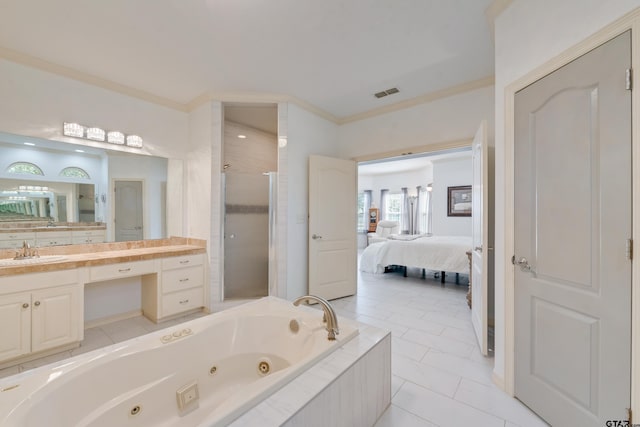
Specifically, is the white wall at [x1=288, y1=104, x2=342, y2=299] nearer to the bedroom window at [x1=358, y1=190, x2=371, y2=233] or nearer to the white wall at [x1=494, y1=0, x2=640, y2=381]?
the white wall at [x1=494, y1=0, x2=640, y2=381]

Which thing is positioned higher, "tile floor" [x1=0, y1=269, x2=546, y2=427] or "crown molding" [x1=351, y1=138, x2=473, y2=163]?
"crown molding" [x1=351, y1=138, x2=473, y2=163]

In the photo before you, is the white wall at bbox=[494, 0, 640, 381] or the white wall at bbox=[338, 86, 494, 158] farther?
the white wall at bbox=[338, 86, 494, 158]

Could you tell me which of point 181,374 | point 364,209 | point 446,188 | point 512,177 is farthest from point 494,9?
point 364,209

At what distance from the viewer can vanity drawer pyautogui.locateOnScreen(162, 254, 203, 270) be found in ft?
9.55

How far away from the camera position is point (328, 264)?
3.68 meters

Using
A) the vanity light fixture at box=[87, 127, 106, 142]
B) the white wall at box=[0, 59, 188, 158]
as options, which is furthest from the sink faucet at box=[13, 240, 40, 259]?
the vanity light fixture at box=[87, 127, 106, 142]

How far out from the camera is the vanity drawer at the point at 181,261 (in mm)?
2910

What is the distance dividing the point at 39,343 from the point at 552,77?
13.5ft

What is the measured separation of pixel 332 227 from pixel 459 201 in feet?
14.6

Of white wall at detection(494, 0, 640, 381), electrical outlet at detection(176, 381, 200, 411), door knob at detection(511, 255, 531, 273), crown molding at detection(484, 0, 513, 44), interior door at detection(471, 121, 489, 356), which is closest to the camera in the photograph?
white wall at detection(494, 0, 640, 381)

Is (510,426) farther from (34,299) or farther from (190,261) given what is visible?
(34,299)

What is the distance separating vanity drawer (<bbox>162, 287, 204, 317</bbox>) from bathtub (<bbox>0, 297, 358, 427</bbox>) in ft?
4.45

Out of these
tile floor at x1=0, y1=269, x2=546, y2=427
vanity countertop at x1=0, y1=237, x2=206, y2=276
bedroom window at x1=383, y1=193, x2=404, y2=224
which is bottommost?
tile floor at x1=0, y1=269, x2=546, y2=427

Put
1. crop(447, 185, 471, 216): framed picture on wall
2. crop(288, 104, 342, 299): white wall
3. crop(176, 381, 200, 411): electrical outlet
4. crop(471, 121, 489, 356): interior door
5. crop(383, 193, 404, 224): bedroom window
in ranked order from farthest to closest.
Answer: crop(383, 193, 404, 224): bedroom window
crop(447, 185, 471, 216): framed picture on wall
crop(288, 104, 342, 299): white wall
crop(471, 121, 489, 356): interior door
crop(176, 381, 200, 411): electrical outlet
